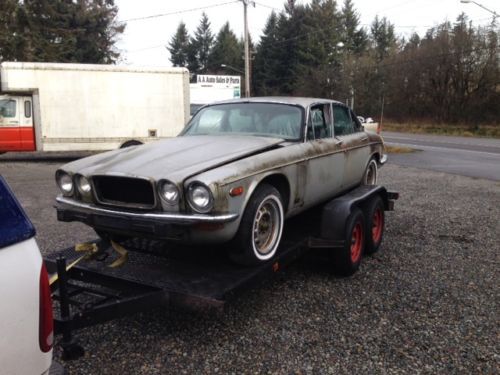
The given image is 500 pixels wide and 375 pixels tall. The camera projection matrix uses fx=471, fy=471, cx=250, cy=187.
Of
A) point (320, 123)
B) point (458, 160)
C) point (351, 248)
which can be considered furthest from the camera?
point (458, 160)

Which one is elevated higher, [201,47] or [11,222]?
[201,47]

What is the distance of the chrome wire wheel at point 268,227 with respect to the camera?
3871 mm

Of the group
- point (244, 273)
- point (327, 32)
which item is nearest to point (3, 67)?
point (244, 273)

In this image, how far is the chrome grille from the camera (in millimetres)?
3580

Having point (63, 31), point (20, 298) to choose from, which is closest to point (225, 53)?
point (63, 31)

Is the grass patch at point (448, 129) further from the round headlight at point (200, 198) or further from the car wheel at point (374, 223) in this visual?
the round headlight at point (200, 198)

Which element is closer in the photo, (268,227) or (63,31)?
(268,227)

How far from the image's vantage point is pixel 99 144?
14914mm

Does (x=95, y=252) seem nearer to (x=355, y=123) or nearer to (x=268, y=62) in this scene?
(x=355, y=123)

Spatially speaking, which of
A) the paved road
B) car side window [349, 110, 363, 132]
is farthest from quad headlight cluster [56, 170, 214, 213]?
the paved road

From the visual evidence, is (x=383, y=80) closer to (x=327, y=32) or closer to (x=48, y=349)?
(x=327, y=32)

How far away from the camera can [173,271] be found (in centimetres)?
380

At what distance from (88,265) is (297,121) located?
244 cm

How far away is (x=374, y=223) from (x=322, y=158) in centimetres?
129
